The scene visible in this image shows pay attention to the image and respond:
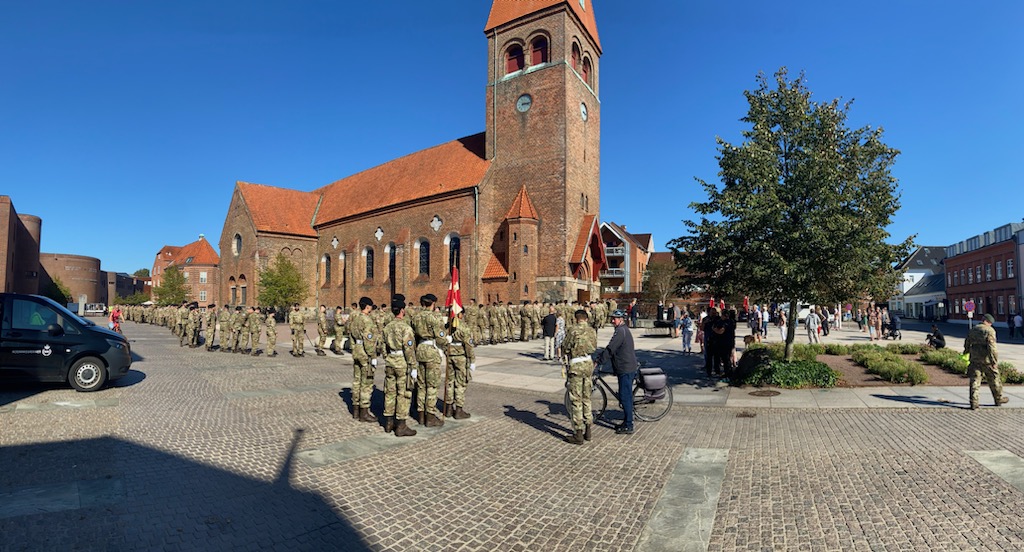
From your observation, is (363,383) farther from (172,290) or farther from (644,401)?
(172,290)

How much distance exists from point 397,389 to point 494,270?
24.8 m

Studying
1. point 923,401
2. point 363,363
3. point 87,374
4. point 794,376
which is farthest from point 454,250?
point 923,401

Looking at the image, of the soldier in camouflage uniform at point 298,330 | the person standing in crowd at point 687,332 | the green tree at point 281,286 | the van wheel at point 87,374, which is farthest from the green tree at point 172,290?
the person standing in crowd at point 687,332

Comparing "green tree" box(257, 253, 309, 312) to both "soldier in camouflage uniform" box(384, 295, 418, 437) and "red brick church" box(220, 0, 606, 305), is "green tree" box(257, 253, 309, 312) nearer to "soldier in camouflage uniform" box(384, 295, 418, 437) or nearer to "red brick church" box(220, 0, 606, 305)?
"red brick church" box(220, 0, 606, 305)

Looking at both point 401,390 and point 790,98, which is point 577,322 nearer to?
point 401,390

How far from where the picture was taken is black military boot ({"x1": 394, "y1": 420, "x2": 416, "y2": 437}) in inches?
273

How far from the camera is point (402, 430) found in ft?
22.8

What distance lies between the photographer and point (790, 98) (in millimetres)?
10805

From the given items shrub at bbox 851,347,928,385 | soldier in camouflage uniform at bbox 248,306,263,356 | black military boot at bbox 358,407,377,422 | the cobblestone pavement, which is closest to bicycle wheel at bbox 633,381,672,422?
the cobblestone pavement

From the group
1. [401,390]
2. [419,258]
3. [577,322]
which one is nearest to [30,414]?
[401,390]

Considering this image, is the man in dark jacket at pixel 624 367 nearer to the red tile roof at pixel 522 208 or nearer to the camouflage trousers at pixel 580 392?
the camouflage trousers at pixel 580 392

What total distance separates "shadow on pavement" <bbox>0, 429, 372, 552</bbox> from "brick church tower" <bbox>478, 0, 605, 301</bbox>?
24921 millimetres

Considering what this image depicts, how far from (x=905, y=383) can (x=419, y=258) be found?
30.2 metres

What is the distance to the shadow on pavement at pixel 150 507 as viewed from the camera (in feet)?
12.5
